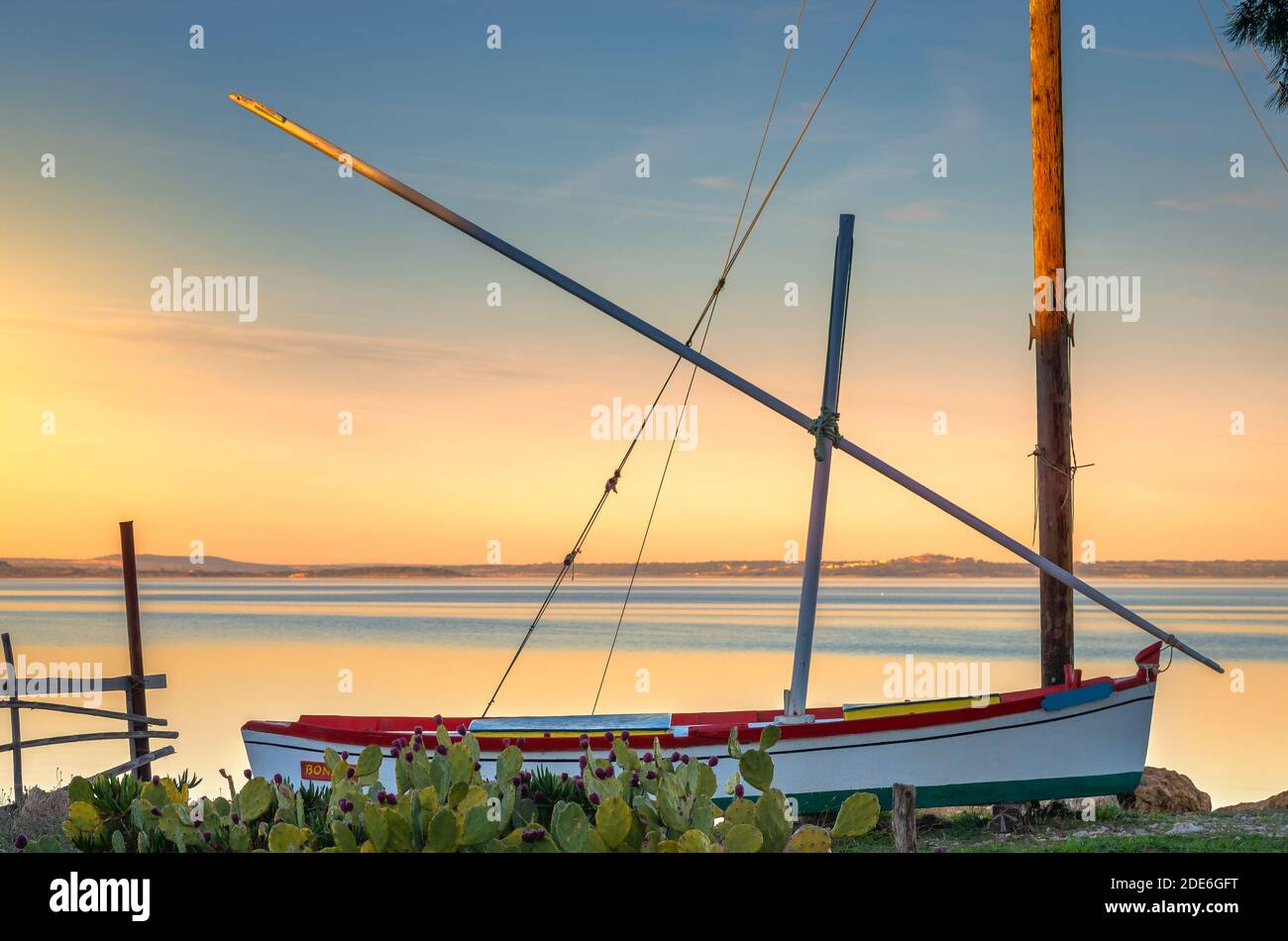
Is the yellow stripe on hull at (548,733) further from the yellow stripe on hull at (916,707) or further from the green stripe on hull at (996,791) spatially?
the yellow stripe on hull at (916,707)

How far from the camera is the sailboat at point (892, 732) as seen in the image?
10.8 metres

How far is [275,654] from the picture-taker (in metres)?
53.3

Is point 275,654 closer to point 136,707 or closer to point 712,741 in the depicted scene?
point 136,707

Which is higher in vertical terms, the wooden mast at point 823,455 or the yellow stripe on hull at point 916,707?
the wooden mast at point 823,455

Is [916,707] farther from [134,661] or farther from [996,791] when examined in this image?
[134,661]

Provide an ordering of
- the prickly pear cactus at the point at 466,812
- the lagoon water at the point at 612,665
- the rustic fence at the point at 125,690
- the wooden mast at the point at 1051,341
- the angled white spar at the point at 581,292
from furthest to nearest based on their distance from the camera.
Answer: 1. the lagoon water at the point at 612,665
2. the rustic fence at the point at 125,690
3. the wooden mast at the point at 1051,341
4. the angled white spar at the point at 581,292
5. the prickly pear cactus at the point at 466,812

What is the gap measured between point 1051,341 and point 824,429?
414 centimetres

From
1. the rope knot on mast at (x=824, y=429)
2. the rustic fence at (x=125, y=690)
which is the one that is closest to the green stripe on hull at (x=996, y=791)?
the rope knot on mast at (x=824, y=429)

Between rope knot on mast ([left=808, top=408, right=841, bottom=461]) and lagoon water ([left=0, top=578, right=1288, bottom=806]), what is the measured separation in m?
14.7

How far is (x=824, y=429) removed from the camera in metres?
10.9

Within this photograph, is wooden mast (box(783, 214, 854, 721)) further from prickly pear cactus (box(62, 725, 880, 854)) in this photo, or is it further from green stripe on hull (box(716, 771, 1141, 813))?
prickly pear cactus (box(62, 725, 880, 854))

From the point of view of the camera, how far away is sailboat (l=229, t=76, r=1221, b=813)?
1082cm

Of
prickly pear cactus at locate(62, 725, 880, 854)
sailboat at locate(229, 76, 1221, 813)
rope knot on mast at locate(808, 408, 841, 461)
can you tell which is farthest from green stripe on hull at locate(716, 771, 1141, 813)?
prickly pear cactus at locate(62, 725, 880, 854)
